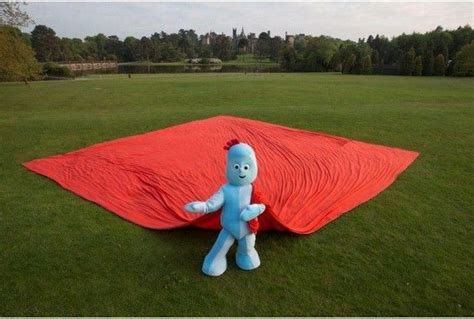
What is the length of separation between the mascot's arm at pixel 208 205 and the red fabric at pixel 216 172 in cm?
91

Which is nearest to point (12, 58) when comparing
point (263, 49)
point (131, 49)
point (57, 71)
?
point (57, 71)

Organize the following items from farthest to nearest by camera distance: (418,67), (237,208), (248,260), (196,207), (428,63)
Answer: (428,63)
(418,67)
(248,260)
(237,208)
(196,207)

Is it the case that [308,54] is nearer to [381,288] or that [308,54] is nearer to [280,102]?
[280,102]

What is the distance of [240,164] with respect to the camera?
4.16m

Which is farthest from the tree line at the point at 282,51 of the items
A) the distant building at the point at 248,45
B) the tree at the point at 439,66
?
the distant building at the point at 248,45

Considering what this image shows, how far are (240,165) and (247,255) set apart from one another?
3.72ft

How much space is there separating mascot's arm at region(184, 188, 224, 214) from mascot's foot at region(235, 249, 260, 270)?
712 millimetres

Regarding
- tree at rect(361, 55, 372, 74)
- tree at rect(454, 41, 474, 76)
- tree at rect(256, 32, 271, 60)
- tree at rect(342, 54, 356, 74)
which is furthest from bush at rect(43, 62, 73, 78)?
tree at rect(256, 32, 271, 60)

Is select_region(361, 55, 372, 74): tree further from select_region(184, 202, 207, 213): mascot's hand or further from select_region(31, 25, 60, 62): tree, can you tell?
select_region(31, 25, 60, 62): tree

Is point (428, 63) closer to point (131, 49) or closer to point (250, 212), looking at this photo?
point (250, 212)

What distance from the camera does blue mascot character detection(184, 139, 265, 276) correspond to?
4152 millimetres

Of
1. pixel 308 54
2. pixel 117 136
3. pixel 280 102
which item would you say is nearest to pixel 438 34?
pixel 308 54

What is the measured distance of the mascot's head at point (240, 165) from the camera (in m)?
4.15

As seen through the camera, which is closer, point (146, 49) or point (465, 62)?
point (465, 62)
